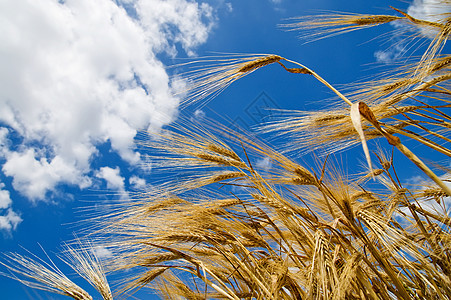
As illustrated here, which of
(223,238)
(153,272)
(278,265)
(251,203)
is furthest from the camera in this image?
(153,272)

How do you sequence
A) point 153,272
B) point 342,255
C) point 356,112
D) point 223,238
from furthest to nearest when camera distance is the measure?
point 153,272
point 223,238
point 342,255
point 356,112

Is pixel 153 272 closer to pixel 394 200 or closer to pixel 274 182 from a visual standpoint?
pixel 274 182

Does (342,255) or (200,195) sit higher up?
(200,195)

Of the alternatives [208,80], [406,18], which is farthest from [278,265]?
[406,18]

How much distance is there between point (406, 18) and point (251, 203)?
4.40 ft

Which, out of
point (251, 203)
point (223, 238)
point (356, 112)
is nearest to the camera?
point (356, 112)

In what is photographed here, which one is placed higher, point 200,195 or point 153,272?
point 200,195

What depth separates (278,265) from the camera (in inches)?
47.2

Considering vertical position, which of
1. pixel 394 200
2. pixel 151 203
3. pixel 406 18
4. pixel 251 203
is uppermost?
pixel 406 18

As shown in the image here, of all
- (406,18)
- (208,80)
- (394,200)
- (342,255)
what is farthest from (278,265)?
(406,18)

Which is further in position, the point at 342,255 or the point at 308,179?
the point at 308,179

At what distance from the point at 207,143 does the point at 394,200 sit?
1.16 metres

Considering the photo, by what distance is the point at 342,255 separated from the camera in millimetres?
1090

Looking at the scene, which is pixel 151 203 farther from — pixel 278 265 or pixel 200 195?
pixel 278 265
